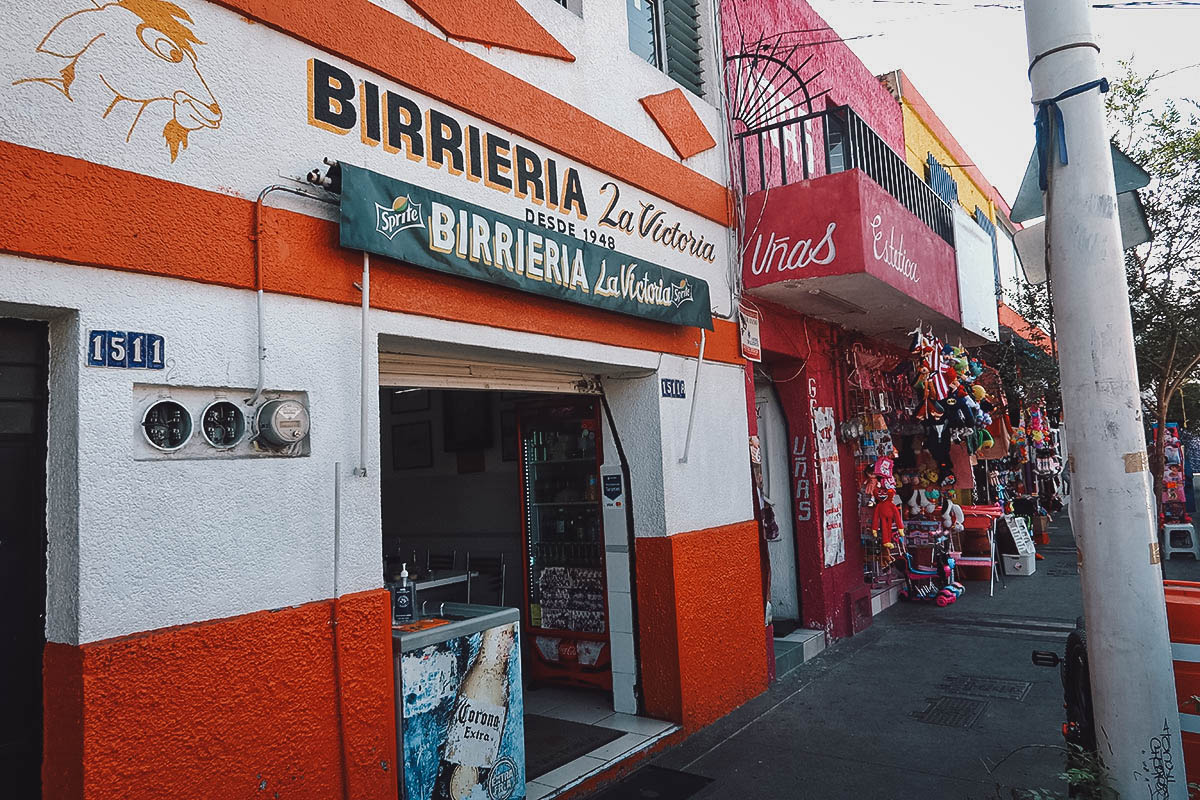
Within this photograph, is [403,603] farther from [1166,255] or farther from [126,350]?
[1166,255]

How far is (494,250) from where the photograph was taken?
4367 millimetres

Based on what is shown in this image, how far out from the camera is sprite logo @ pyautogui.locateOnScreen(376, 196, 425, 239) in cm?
375

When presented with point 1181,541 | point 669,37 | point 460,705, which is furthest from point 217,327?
point 1181,541

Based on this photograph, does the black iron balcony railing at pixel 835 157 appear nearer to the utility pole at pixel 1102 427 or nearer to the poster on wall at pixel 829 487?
the poster on wall at pixel 829 487

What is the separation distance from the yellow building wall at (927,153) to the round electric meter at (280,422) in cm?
1095

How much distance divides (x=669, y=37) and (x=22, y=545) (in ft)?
20.4

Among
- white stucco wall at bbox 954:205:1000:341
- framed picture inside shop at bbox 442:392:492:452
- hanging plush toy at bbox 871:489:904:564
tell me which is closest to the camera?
framed picture inside shop at bbox 442:392:492:452

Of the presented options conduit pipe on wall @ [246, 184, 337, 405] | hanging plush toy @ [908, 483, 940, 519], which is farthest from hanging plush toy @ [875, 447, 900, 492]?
conduit pipe on wall @ [246, 184, 337, 405]

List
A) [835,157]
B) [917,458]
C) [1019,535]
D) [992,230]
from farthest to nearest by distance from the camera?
[992,230] < [1019,535] < [917,458] < [835,157]

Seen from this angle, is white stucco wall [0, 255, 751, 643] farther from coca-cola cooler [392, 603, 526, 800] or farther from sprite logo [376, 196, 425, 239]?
coca-cola cooler [392, 603, 526, 800]

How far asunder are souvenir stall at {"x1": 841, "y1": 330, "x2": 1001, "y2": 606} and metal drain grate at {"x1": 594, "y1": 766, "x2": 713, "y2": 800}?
16.0ft

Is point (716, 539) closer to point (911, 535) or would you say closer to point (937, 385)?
point (937, 385)

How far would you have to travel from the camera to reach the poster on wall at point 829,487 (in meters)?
8.45

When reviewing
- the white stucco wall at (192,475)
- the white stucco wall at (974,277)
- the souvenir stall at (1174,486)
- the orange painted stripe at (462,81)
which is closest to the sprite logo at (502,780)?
the white stucco wall at (192,475)
